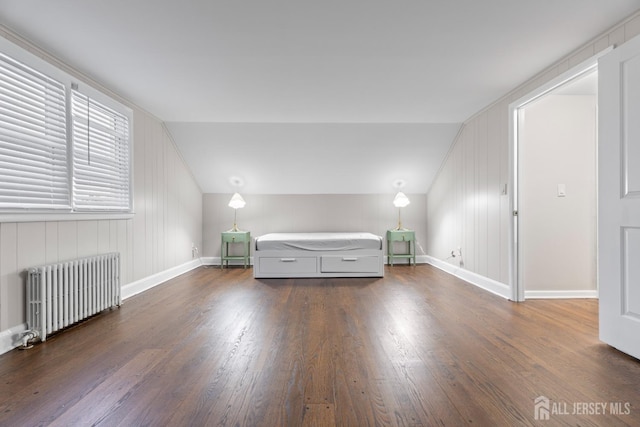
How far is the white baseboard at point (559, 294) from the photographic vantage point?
3.40 meters

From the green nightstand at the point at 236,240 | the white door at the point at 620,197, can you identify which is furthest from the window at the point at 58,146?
the white door at the point at 620,197

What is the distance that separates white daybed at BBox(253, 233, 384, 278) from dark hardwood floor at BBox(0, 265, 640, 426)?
4.28 feet

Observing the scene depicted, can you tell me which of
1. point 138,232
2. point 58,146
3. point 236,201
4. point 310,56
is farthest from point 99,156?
point 236,201

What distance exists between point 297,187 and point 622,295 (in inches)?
172

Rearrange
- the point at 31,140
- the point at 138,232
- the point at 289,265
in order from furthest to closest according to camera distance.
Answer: the point at 289,265 < the point at 138,232 < the point at 31,140

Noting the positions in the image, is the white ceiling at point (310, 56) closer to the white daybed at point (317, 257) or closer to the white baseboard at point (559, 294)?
the white daybed at point (317, 257)

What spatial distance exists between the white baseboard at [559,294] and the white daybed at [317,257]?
1.74m

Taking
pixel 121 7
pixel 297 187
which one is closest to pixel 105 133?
pixel 121 7

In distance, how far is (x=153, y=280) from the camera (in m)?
4.00

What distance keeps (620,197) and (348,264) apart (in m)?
2.97

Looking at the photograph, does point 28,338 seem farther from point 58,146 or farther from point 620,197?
point 620,197

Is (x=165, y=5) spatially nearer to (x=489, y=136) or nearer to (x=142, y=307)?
(x=142, y=307)

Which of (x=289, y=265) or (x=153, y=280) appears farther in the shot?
(x=289, y=265)

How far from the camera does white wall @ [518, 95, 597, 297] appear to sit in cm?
342
